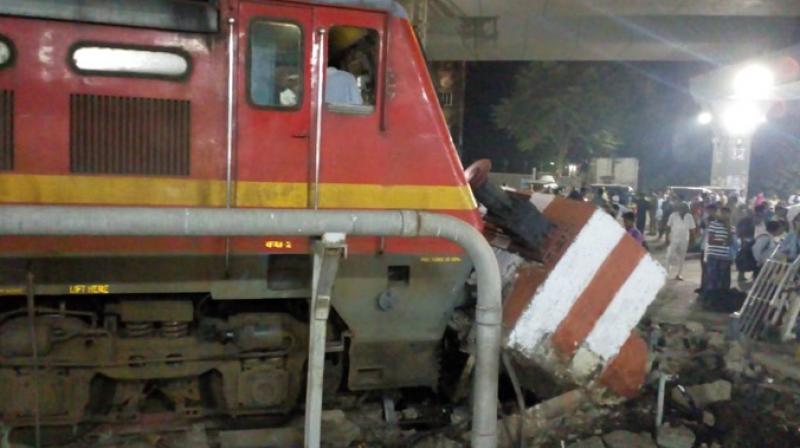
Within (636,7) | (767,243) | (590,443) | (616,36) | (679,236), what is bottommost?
(590,443)

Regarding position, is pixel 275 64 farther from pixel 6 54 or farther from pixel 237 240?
pixel 6 54

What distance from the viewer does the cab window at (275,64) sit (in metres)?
4.48

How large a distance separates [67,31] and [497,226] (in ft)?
10.5

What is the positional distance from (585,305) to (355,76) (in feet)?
7.60

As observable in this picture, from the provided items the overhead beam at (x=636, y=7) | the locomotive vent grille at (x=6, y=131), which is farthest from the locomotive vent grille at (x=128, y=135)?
the overhead beam at (x=636, y=7)

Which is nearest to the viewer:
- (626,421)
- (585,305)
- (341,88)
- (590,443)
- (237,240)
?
(237,240)

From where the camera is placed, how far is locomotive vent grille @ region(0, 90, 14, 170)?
417 cm

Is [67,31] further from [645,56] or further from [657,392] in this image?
[645,56]

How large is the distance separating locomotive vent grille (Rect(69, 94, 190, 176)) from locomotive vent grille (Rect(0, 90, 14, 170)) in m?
0.32

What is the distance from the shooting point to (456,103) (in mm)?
38281

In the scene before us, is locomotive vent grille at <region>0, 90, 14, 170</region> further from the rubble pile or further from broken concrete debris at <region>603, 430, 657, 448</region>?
broken concrete debris at <region>603, 430, 657, 448</region>

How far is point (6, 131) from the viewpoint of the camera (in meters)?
4.18

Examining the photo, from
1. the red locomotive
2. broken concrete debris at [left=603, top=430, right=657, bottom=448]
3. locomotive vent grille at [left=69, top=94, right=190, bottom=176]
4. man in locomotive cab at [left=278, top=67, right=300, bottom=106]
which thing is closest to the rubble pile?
broken concrete debris at [left=603, top=430, right=657, bottom=448]

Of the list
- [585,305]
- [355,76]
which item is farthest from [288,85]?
[585,305]
